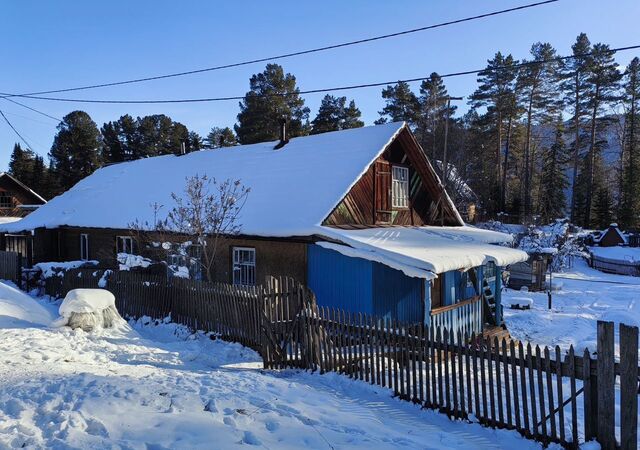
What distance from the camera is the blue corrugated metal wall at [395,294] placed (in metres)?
11.1

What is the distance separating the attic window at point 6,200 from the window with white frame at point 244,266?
120ft

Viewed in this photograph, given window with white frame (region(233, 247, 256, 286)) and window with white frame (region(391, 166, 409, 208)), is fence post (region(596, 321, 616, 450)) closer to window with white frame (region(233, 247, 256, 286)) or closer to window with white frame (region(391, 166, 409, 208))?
window with white frame (region(233, 247, 256, 286))

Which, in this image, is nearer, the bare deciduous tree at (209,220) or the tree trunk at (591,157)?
the bare deciduous tree at (209,220)

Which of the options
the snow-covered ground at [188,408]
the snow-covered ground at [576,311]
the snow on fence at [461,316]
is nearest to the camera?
the snow-covered ground at [188,408]

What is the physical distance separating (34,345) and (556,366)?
8745 mm

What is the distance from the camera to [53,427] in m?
4.61

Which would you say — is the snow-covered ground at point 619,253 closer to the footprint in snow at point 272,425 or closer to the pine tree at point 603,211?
the pine tree at point 603,211

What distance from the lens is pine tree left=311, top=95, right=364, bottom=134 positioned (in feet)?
161

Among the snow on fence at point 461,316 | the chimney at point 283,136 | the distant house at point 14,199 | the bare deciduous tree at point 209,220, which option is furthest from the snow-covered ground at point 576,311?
the distant house at point 14,199

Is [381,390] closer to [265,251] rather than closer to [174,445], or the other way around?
[174,445]

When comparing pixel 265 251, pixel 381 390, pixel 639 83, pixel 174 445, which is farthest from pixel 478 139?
pixel 174 445

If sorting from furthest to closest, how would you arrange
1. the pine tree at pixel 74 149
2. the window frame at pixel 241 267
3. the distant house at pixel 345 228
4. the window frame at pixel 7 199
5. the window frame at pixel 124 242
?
the pine tree at pixel 74 149
the window frame at pixel 7 199
the window frame at pixel 124 242
the window frame at pixel 241 267
the distant house at pixel 345 228

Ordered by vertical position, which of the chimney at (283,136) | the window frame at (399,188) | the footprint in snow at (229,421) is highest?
the chimney at (283,136)

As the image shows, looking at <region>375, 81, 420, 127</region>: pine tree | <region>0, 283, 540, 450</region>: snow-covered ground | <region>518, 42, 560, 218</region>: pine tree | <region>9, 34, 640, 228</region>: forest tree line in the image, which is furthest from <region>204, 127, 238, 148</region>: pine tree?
<region>0, 283, 540, 450</region>: snow-covered ground
